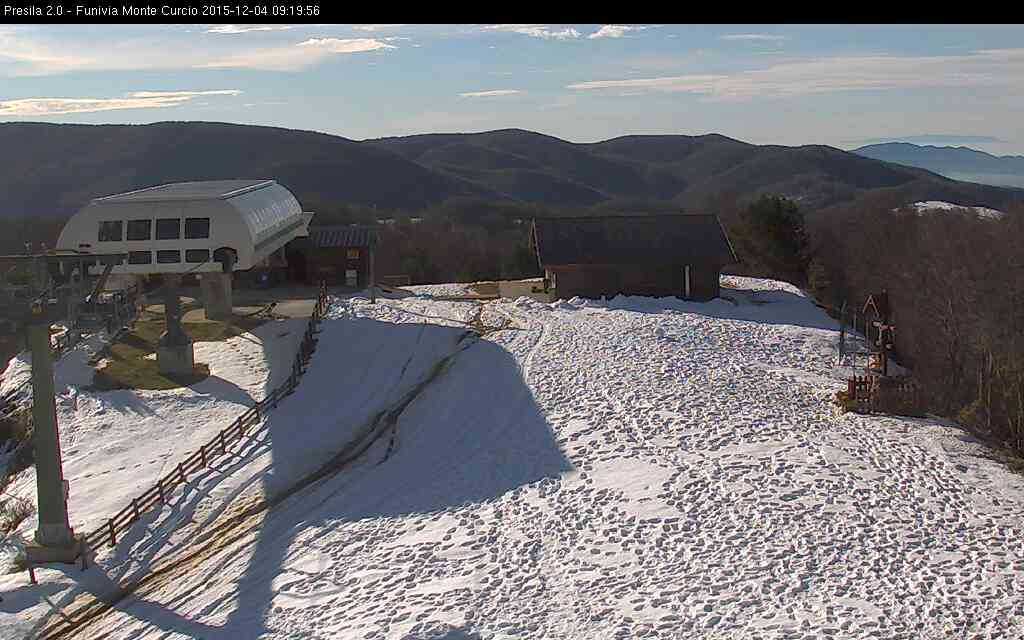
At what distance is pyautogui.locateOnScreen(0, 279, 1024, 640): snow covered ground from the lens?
43.9 ft

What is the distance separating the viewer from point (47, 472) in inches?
674

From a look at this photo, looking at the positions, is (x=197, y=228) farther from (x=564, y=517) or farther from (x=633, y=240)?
(x=633, y=240)

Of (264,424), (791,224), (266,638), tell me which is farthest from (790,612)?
(791,224)

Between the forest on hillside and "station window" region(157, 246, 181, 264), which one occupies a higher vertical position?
"station window" region(157, 246, 181, 264)

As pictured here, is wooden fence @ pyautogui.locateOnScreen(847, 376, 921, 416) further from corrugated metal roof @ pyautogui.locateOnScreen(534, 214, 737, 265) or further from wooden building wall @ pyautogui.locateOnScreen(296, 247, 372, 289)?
wooden building wall @ pyautogui.locateOnScreen(296, 247, 372, 289)

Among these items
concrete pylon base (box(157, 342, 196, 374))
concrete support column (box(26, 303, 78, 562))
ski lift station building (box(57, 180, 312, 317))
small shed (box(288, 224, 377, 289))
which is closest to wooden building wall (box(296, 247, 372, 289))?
small shed (box(288, 224, 377, 289))

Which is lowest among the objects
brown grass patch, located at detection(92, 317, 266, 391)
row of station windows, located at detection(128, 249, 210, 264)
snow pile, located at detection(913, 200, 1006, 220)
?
brown grass patch, located at detection(92, 317, 266, 391)

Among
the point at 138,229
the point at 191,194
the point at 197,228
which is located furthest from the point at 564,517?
the point at 191,194

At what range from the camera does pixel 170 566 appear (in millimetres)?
16703

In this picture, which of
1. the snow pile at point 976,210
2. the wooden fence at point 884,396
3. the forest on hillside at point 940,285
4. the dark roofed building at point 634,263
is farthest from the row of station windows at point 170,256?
the snow pile at point 976,210

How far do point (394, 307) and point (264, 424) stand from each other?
10630 mm

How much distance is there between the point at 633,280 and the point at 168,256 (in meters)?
16.8

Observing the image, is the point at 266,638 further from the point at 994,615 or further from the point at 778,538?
the point at 994,615

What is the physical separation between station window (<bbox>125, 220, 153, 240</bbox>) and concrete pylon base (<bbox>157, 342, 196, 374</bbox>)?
10.6ft
